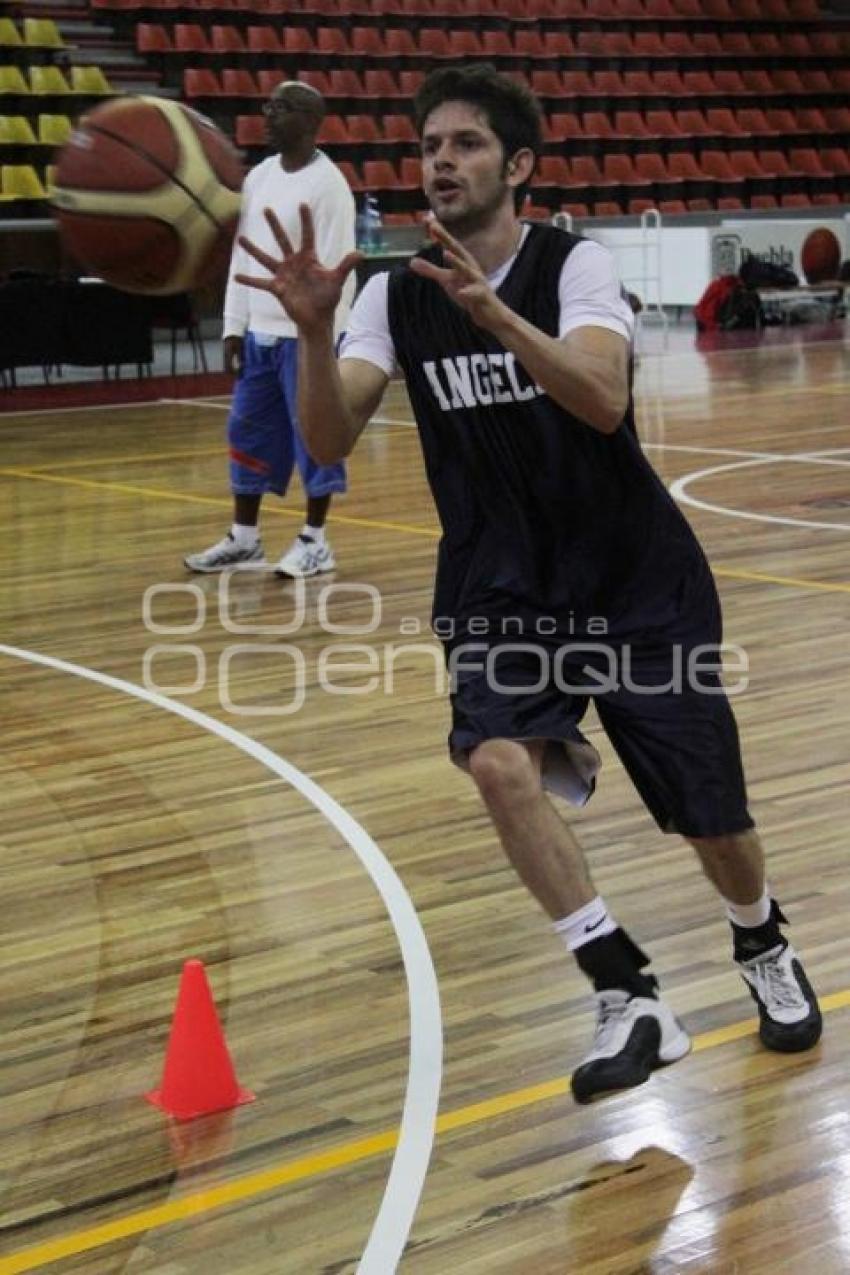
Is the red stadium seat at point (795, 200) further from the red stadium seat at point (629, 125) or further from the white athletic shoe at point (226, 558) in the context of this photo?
the white athletic shoe at point (226, 558)

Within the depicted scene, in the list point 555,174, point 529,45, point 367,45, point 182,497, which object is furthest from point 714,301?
point 182,497

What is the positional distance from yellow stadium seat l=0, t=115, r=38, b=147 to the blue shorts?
10028 millimetres

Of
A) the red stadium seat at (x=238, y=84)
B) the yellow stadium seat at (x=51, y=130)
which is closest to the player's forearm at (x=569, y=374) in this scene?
the yellow stadium seat at (x=51, y=130)

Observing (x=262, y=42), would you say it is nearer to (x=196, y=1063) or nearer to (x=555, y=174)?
(x=555, y=174)

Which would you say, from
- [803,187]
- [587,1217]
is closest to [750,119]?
[803,187]

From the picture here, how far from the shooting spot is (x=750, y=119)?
2356 cm

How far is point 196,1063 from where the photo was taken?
3.18 metres

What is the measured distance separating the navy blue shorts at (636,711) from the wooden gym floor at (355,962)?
0.45 metres

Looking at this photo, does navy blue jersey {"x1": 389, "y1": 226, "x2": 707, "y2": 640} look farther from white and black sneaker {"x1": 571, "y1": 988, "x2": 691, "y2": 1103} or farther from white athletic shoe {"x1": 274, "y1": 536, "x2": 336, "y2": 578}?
white athletic shoe {"x1": 274, "y1": 536, "x2": 336, "y2": 578}

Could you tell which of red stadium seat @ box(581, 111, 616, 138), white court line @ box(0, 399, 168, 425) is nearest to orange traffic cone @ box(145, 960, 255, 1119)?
white court line @ box(0, 399, 168, 425)

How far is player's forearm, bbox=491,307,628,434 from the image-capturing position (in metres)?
2.94

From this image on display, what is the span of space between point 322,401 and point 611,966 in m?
1.01

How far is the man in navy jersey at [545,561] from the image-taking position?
3.15 m

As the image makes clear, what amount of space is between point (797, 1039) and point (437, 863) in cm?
131
